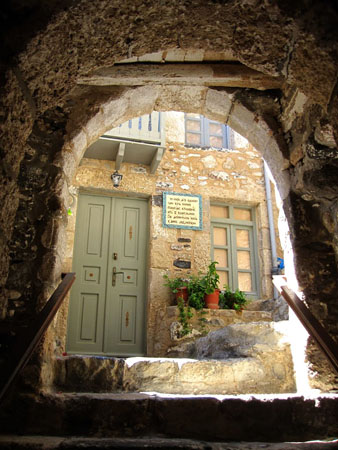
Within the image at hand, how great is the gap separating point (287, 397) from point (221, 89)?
6.57ft

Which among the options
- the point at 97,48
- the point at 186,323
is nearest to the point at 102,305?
the point at 186,323

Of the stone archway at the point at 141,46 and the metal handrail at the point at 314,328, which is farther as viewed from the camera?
the metal handrail at the point at 314,328

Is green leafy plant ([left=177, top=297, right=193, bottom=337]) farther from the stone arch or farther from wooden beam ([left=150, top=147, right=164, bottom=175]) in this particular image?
the stone arch

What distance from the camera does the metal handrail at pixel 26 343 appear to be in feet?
5.21

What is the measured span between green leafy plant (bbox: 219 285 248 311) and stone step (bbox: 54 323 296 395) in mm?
1876

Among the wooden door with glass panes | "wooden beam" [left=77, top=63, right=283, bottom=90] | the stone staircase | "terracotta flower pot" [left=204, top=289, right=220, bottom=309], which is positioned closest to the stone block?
"wooden beam" [left=77, top=63, right=283, bottom=90]

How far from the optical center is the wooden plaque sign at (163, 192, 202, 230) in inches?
224

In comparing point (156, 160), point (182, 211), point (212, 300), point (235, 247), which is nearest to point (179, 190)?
point (182, 211)

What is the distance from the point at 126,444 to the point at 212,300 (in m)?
3.46

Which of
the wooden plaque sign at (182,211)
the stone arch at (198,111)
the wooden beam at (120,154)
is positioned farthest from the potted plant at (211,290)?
the stone arch at (198,111)

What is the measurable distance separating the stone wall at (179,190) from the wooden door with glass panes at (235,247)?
0.41ft

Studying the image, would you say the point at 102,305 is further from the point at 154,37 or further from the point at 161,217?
the point at 154,37

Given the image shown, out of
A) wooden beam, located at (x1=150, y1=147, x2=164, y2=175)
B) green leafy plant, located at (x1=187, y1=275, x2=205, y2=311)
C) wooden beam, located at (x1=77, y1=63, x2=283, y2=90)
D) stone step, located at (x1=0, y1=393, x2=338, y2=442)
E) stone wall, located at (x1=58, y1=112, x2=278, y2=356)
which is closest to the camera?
stone step, located at (x1=0, y1=393, x2=338, y2=442)

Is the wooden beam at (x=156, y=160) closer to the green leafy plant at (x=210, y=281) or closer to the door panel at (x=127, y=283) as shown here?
the door panel at (x=127, y=283)
